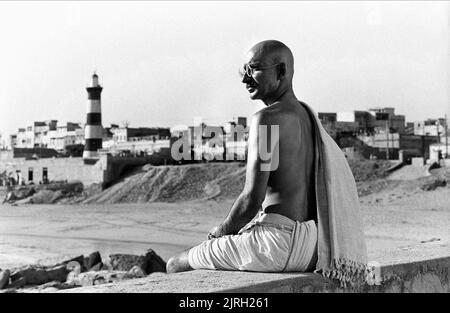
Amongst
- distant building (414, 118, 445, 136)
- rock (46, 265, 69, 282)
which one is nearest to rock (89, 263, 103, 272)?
rock (46, 265, 69, 282)

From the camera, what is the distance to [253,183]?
314cm

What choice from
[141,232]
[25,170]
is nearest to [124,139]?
[25,170]

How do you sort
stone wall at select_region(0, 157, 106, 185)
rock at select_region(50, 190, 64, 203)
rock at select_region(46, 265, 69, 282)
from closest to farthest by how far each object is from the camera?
rock at select_region(46, 265, 69, 282)
rock at select_region(50, 190, 64, 203)
stone wall at select_region(0, 157, 106, 185)

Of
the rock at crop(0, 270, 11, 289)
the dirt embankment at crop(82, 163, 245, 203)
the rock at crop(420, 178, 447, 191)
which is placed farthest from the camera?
the dirt embankment at crop(82, 163, 245, 203)

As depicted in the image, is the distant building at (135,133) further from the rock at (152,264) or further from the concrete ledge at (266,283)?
the concrete ledge at (266,283)

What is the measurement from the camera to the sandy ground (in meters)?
19.4

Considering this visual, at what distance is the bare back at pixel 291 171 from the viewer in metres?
3.23

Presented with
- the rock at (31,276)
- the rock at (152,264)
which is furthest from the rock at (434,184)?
the rock at (31,276)

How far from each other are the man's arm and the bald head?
32cm

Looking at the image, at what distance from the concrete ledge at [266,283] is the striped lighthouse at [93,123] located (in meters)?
46.1

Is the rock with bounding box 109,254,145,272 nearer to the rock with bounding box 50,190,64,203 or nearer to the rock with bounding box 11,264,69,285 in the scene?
the rock with bounding box 11,264,69,285

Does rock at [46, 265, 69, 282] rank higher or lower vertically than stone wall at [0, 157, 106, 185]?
lower

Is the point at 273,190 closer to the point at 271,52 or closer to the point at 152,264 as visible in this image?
the point at 271,52

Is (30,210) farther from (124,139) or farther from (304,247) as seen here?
(304,247)
